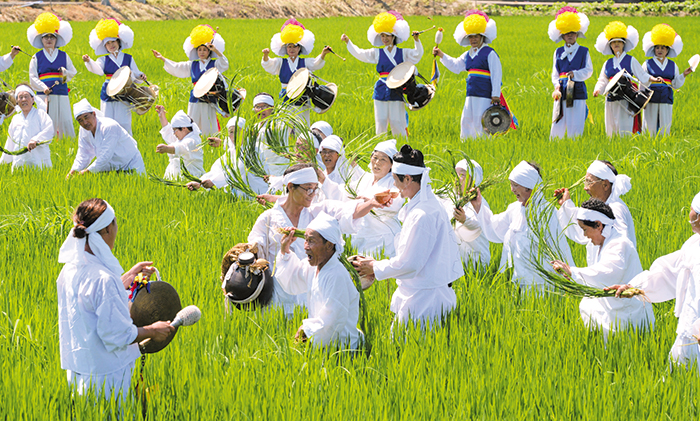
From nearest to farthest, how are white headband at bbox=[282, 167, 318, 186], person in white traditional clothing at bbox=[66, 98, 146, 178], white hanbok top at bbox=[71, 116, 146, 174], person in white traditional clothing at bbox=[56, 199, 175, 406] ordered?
person in white traditional clothing at bbox=[56, 199, 175, 406] → white headband at bbox=[282, 167, 318, 186] → person in white traditional clothing at bbox=[66, 98, 146, 178] → white hanbok top at bbox=[71, 116, 146, 174]

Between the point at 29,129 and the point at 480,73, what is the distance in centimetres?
644

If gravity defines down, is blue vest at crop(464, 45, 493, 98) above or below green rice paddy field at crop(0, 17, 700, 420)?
above

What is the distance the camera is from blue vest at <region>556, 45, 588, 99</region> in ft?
35.4

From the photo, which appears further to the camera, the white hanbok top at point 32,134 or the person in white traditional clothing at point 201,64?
the person in white traditional clothing at point 201,64

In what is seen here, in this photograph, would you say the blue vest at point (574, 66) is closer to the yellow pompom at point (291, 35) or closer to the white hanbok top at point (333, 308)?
the yellow pompom at point (291, 35)

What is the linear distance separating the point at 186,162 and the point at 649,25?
25702 millimetres

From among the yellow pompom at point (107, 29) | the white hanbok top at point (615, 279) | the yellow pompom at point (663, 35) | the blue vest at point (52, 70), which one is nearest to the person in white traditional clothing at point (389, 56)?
the yellow pompom at point (663, 35)

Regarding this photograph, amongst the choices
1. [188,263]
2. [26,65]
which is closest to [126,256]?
[188,263]

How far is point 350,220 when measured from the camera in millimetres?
5215

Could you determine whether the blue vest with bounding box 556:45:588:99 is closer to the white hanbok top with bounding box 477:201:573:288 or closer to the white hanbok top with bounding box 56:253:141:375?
the white hanbok top with bounding box 477:201:573:288

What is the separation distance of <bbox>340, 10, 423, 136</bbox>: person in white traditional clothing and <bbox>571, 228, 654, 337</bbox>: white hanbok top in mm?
6365

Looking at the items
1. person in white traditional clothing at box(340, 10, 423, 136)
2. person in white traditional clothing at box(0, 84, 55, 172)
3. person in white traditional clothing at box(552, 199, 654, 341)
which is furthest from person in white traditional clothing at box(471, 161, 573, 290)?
person in white traditional clothing at box(0, 84, 55, 172)

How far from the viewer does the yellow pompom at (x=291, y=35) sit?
10523 mm

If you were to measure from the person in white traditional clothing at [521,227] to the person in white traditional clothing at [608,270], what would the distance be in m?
0.62
